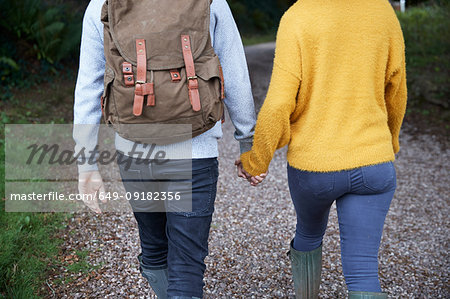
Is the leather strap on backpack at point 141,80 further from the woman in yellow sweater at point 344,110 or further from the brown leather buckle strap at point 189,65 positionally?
the woman in yellow sweater at point 344,110

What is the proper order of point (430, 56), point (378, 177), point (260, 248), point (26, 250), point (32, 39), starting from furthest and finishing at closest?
point (430, 56) → point (32, 39) → point (260, 248) → point (26, 250) → point (378, 177)

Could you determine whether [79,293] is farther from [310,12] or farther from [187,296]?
[310,12]

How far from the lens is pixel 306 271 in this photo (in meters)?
2.28

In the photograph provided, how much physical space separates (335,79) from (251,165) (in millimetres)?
525

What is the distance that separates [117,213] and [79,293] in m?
1.18

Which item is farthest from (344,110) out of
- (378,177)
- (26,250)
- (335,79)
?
(26,250)

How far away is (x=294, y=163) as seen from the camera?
5.88 ft

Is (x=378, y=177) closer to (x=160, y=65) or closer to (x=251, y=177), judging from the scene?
(x=251, y=177)

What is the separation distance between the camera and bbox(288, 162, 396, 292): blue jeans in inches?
66.2

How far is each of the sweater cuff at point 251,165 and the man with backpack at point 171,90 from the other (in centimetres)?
16

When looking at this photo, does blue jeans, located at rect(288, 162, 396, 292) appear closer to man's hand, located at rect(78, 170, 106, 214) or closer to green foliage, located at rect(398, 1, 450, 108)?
man's hand, located at rect(78, 170, 106, 214)

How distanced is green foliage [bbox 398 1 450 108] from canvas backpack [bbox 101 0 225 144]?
22.8 feet

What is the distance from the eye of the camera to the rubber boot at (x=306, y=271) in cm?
223

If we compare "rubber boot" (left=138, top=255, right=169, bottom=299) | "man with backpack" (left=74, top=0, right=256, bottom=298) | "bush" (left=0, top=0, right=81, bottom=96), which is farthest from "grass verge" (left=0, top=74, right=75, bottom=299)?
"bush" (left=0, top=0, right=81, bottom=96)
